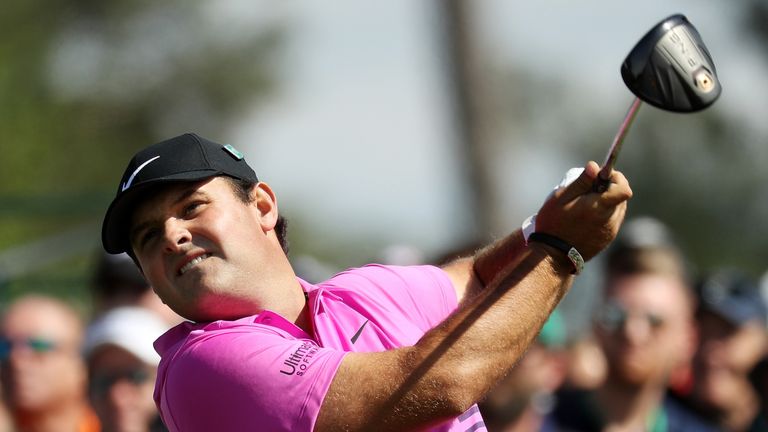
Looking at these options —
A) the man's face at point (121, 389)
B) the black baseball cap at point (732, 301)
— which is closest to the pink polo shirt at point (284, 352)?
the man's face at point (121, 389)

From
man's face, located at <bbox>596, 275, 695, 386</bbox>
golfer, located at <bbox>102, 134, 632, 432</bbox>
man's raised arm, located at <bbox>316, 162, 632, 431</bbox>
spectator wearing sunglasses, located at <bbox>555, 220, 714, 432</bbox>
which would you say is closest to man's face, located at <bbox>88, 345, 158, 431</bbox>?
spectator wearing sunglasses, located at <bbox>555, 220, 714, 432</bbox>

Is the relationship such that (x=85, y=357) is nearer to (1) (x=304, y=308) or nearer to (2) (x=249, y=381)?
(1) (x=304, y=308)

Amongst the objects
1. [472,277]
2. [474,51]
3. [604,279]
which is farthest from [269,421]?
[474,51]

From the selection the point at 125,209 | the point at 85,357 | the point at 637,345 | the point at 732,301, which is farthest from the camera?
the point at 732,301

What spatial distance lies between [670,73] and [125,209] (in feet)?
5.70

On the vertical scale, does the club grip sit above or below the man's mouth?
above

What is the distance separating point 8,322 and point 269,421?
176 inches

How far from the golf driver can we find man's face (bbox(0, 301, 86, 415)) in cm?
446

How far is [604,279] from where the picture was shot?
8.78 meters

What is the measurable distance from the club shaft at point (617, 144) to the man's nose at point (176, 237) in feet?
4.22

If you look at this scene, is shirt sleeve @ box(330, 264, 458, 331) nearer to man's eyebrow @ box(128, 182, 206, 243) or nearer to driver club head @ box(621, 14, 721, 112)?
man's eyebrow @ box(128, 182, 206, 243)

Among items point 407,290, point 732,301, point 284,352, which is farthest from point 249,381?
point 732,301

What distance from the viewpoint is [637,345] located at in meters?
8.27

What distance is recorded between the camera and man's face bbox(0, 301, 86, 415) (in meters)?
8.11
